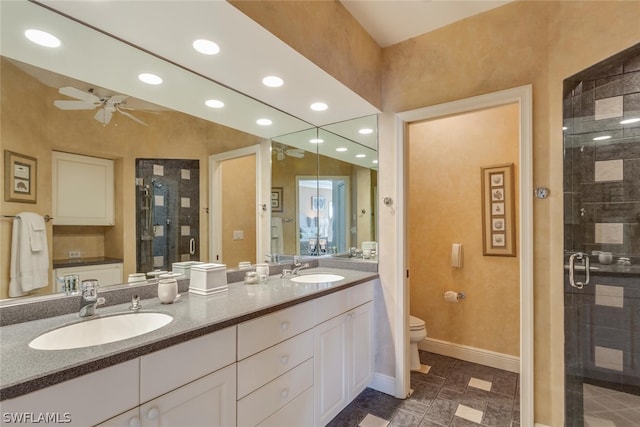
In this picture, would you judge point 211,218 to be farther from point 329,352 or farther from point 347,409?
point 347,409

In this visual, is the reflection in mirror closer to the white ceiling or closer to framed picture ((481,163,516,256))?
the white ceiling

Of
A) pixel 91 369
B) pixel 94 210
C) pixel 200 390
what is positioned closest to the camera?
pixel 91 369

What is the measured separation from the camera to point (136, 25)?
1.31 m

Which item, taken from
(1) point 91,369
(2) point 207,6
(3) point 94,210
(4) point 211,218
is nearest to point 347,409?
(4) point 211,218

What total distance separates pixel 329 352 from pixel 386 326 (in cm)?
68

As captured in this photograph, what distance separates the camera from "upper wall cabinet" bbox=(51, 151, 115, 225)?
1395 millimetres

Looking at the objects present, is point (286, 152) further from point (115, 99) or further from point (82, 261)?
point (82, 261)

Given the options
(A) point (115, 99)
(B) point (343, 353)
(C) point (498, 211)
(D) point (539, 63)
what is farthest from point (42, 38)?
(C) point (498, 211)

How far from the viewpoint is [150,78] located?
1.69 meters

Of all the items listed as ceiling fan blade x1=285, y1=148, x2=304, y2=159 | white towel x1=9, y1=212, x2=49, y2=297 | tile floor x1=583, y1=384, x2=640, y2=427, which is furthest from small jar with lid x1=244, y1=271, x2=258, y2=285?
tile floor x1=583, y1=384, x2=640, y2=427

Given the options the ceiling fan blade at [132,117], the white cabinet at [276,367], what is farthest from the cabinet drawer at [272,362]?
the ceiling fan blade at [132,117]

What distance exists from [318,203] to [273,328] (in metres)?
1.68

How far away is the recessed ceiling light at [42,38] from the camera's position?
1.29m

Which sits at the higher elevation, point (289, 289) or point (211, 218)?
point (211, 218)
